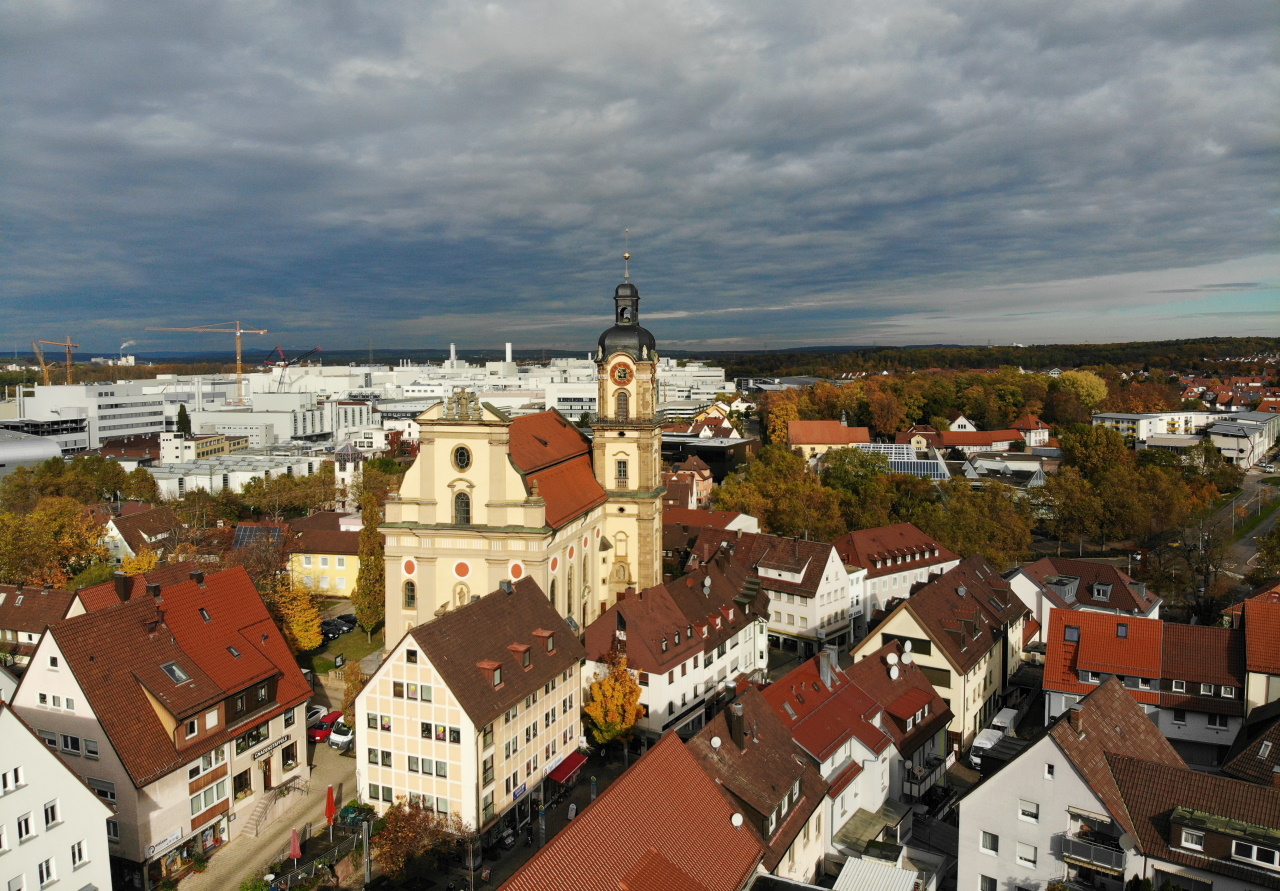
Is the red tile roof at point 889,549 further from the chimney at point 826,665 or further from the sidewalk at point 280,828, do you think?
the sidewalk at point 280,828

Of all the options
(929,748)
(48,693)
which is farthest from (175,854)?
(929,748)

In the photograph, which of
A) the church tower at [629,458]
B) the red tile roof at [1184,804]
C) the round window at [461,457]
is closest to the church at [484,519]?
the round window at [461,457]

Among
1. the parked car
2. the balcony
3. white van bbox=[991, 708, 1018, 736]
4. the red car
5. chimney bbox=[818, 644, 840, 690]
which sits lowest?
white van bbox=[991, 708, 1018, 736]

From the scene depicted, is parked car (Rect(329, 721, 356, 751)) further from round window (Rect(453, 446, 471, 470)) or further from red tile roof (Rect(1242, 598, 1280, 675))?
red tile roof (Rect(1242, 598, 1280, 675))

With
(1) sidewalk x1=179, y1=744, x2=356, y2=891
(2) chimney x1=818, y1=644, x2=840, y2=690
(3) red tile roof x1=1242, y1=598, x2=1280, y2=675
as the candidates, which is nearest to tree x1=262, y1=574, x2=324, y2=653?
(1) sidewalk x1=179, y1=744, x2=356, y2=891

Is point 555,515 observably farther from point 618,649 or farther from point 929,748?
point 929,748

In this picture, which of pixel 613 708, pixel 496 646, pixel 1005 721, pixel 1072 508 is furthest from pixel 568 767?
pixel 1072 508
